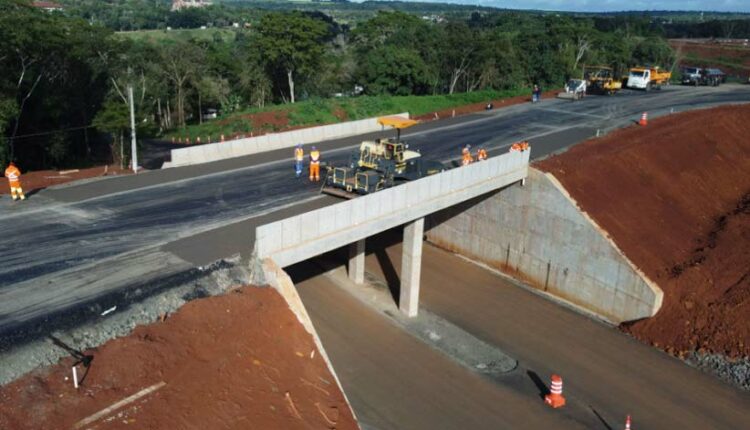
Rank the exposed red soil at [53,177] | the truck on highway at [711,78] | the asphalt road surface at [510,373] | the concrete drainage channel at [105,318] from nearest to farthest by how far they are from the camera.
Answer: the concrete drainage channel at [105,318]
the asphalt road surface at [510,373]
the exposed red soil at [53,177]
the truck on highway at [711,78]

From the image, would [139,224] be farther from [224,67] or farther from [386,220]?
[224,67]

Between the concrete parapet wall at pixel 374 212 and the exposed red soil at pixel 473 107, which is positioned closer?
the concrete parapet wall at pixel 374 212

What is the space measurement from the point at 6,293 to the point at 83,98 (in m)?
33.5

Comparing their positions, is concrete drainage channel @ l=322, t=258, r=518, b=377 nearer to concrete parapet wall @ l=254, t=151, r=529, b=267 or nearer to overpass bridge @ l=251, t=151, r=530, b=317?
overpass bridge @ l=251, t=151, r=530, b=317

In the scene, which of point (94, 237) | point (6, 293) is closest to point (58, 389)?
point (6, 293)

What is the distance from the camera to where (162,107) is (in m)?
65.9

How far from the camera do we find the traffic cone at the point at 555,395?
883 inches

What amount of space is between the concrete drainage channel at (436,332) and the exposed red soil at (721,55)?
9614 cm

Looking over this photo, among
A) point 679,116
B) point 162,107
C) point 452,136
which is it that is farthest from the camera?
point 162,107

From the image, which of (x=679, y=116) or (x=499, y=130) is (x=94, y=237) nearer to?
(x=499, y=130)

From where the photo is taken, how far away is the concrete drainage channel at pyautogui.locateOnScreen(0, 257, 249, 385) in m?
15.4

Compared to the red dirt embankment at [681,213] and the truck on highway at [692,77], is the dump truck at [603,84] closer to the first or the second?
the truck on highway at [692,77]

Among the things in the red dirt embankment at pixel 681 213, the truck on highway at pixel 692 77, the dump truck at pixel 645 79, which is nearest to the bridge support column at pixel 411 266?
the red dirt embankment at pixel 681 213

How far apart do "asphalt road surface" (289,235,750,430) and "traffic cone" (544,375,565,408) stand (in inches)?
10.8
